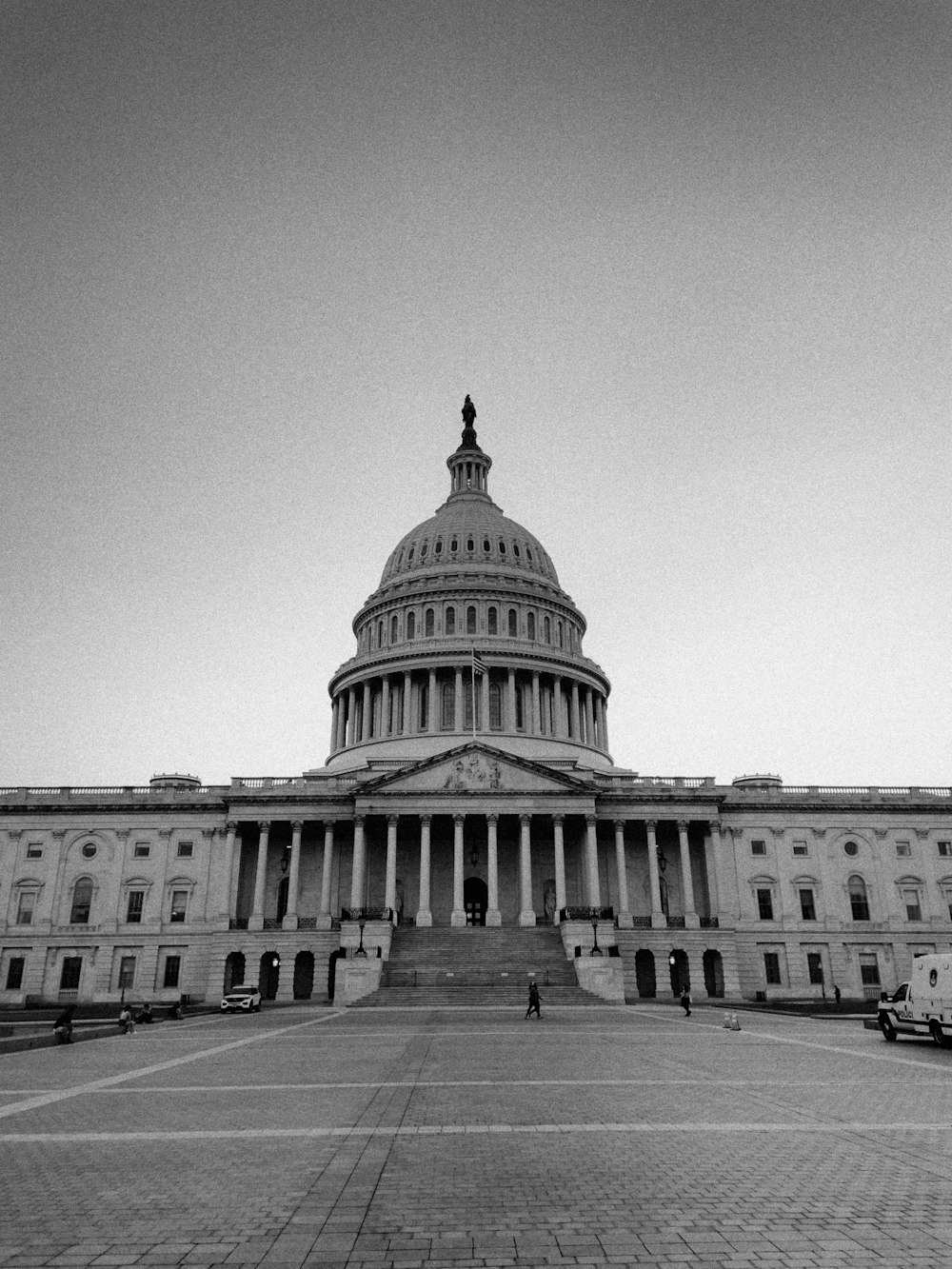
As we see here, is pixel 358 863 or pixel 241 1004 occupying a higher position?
pixel 358 863

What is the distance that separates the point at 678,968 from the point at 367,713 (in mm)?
39851

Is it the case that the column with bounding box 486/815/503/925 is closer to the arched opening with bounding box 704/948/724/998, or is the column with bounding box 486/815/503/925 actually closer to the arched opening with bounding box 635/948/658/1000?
the arched opening with bounding box 635/948/658/1000

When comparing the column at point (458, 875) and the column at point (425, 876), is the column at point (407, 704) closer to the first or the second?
the column at point (425, 876)

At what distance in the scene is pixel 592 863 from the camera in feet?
245

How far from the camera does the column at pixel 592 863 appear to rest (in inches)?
2916

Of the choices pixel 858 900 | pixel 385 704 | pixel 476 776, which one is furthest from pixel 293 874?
pixel 858 900

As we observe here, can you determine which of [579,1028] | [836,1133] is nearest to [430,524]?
[579,1028]

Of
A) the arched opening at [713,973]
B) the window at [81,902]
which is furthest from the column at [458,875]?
the window at [81,902]

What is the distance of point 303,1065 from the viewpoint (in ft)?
76.6

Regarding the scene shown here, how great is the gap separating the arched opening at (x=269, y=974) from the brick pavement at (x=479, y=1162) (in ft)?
164

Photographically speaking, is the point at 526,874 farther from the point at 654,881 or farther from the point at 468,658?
the point at 468,658

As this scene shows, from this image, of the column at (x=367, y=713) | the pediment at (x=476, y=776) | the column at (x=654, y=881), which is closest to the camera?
the column at (x=654, y=881)

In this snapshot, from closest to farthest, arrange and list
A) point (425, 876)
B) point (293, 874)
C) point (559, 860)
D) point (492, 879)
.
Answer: point (492, 879) < point (559, 860) < point (425, 876) < point (293, 874)

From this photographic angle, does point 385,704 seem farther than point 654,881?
Yes
